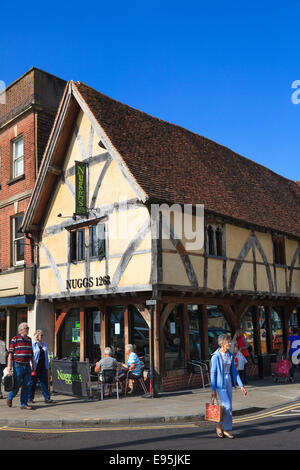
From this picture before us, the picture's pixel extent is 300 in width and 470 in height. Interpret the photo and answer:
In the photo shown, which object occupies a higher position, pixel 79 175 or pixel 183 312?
pixel 79 175

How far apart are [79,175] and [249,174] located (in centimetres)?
858

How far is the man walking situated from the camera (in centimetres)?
1095

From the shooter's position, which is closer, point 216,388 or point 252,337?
point 216,388

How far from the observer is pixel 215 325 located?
623 inches

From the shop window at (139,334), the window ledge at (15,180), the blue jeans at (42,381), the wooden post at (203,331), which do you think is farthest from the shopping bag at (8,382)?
→ the window ledge at (15,180)

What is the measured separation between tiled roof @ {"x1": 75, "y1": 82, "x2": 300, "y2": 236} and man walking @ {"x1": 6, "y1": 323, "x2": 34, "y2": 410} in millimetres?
4873

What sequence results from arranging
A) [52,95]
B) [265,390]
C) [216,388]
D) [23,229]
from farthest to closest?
1. [52,95]
2. [23,229]
3. [265,390]
4. [216,388]

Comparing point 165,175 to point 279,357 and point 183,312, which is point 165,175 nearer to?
point 183,312

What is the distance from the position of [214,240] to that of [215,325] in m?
2.89

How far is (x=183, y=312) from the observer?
14484 mm

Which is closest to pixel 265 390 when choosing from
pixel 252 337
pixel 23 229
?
pixel 252 337

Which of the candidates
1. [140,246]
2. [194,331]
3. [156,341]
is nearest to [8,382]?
[156,341]

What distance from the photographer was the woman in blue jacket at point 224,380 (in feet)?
24.8

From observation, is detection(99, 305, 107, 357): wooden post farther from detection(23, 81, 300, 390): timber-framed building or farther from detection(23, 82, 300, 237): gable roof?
detection(23, 82, 300, 237): gable roof
